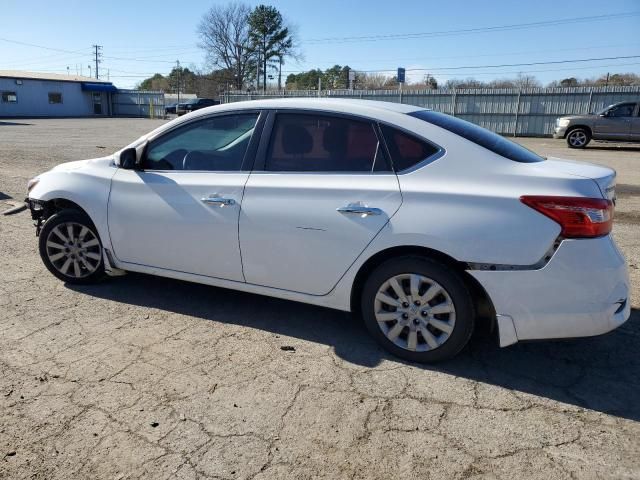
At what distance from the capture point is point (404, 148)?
3.17 m

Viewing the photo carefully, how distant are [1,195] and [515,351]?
8.25m

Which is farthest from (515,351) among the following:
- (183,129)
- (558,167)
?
(183,129)

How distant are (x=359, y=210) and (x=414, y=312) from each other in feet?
2.39

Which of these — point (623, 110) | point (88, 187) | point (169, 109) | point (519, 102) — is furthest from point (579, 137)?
point (169, 109)

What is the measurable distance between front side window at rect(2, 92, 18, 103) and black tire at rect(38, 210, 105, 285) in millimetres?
51627

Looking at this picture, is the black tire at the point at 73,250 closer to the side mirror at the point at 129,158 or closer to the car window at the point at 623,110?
the side mirror at the point at 129,158

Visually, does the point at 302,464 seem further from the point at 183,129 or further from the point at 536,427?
the point at 183,129

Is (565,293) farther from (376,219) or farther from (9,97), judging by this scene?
(9,97)

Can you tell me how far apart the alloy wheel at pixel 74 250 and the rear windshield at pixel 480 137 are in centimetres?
287

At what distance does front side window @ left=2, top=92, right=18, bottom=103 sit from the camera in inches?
1828

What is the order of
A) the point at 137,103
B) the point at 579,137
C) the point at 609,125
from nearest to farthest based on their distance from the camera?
the point at 609,125 → the point at 579,137 → the point at 137,103

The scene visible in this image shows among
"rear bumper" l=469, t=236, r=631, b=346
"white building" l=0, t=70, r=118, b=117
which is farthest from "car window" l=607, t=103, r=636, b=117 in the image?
"white building" l=0, t=70, r=118, b=117

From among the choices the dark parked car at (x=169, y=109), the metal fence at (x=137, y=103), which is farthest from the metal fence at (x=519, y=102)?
the metal fence at (x=137, y=103)

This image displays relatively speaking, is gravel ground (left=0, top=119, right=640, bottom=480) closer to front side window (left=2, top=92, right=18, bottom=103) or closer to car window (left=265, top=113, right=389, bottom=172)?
car window (left=265, top=113, right=389, bottom=172)
